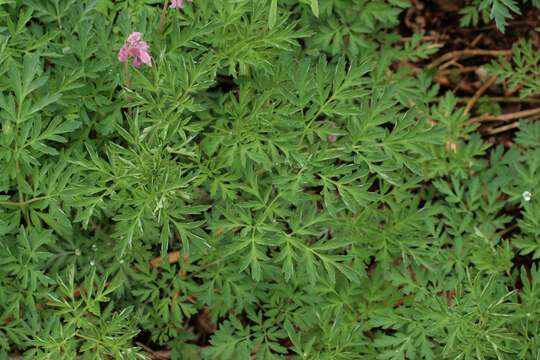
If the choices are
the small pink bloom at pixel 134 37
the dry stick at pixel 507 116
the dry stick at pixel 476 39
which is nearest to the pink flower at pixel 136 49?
the small pink bloom at pixel 134 37

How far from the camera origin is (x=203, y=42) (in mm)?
2881

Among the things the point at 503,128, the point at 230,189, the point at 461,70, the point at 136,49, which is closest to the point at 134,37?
the point at 136,49

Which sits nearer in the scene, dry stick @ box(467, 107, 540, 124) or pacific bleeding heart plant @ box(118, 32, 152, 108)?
pacific bleeding heart plant @ box(118, 32, 152, 108)

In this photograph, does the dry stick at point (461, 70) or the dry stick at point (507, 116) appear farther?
the dry stick at point (461, 70)

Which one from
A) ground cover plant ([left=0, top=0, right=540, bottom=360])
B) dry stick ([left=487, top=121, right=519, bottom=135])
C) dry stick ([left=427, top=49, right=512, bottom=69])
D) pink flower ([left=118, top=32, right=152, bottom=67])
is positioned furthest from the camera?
dry stick ([left=427, top=49, right=512, bottom=69])

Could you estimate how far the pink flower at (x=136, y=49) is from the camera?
7.72ft

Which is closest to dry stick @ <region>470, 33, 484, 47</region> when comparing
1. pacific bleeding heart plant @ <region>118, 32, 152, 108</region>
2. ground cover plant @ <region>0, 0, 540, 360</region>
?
ground cover plant @ <region>0, 0, 540, 360</region>

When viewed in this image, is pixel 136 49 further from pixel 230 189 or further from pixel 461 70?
pixel 461 70

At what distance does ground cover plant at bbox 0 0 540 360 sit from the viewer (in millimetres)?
2492

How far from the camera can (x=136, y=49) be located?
7.82ft

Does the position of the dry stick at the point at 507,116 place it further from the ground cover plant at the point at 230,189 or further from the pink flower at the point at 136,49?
the pink flower at the point at 136,49

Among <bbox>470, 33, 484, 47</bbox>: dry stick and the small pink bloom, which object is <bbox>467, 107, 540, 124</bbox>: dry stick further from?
the small pink bloom

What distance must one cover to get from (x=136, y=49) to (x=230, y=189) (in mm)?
1036

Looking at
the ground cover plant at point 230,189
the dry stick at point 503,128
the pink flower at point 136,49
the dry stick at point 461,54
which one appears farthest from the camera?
the dry stick at point 461,54
